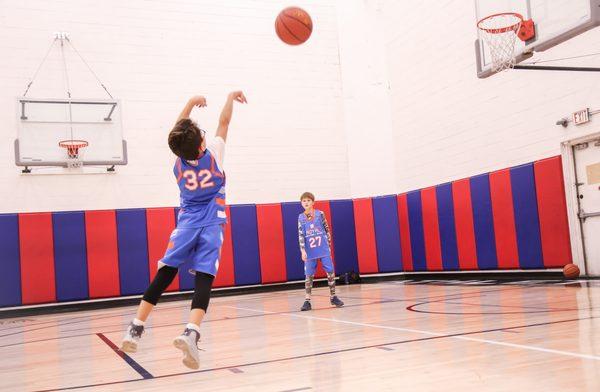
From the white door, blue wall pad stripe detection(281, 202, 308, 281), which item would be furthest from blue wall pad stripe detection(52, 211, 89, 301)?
the white door

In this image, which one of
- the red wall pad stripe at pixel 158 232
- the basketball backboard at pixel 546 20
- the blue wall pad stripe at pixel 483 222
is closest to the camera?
the basketball backboard at pixel 546 20

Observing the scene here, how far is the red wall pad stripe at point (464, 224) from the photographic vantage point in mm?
11055

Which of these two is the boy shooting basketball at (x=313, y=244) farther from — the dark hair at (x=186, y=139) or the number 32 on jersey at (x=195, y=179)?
the dark hair at (x=186, y=139)

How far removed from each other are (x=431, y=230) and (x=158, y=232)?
532 centimetres

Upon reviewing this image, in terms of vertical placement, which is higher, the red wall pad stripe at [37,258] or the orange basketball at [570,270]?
the red wall pad stripe at [37,258]

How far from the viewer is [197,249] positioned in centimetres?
363

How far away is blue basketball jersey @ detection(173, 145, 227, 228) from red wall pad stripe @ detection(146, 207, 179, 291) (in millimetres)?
8092

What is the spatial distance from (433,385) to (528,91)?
791cm

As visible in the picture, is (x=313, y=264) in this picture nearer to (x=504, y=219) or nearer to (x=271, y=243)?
(x=504, y=219)

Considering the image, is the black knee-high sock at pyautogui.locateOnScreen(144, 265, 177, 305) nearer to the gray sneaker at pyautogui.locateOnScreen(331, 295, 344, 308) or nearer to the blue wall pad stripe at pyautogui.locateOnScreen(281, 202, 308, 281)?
the gray sneaker at pyautogui.locateOnScreen(331, 295, 344, 308)

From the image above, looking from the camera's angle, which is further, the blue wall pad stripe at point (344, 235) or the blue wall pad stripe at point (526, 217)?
the blue wall pad stripe at point (344, 235)

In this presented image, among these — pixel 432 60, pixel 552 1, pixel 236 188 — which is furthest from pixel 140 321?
pixel 432 60

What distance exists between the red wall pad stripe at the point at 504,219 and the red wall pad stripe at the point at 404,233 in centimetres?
274

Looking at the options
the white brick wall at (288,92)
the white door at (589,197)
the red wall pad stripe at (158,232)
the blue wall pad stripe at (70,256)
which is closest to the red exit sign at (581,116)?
the white door at (589,197)
